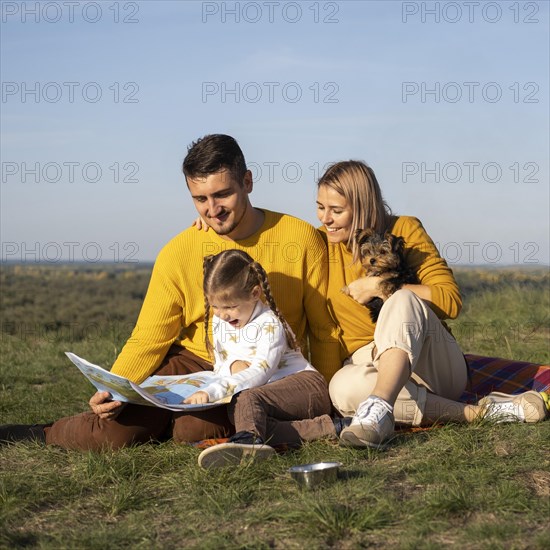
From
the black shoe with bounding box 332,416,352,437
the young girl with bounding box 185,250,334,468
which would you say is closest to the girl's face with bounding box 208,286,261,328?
the young girl with bounding box 185,250,334,468

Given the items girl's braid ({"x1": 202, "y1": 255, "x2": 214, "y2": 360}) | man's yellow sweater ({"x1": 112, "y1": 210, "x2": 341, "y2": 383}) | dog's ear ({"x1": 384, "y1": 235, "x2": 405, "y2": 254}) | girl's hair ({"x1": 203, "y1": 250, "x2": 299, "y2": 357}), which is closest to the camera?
girl's hair ({"x1": 203, "y1": 250, "x2": 299, "y2": 357})

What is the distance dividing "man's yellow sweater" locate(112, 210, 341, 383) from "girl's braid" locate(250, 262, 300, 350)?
1.19 ft

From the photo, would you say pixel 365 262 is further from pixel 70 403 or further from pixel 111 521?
pixel 70 403

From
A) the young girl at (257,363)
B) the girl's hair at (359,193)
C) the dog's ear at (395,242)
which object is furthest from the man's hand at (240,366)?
the dog's ear at (395,242)

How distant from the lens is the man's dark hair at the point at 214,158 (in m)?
4.80

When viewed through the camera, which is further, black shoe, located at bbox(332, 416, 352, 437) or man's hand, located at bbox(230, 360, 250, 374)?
man's hand, located at bbox(230, 360, 250, 374)

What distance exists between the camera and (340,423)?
4562 millimetres

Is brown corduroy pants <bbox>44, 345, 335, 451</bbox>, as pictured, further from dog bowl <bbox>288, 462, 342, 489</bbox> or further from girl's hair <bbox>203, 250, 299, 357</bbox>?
dog bowl <bbox>288, 462, 342, 489</bbox>

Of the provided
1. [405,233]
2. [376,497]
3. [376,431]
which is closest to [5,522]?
[376,497]

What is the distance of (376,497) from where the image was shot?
137 inches

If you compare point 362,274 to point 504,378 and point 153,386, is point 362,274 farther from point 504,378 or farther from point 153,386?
point 153,386

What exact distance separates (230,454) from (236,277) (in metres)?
1.07

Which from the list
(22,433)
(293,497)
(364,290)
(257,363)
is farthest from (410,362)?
(22,433)

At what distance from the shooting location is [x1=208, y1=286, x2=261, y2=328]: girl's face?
15.1ft
